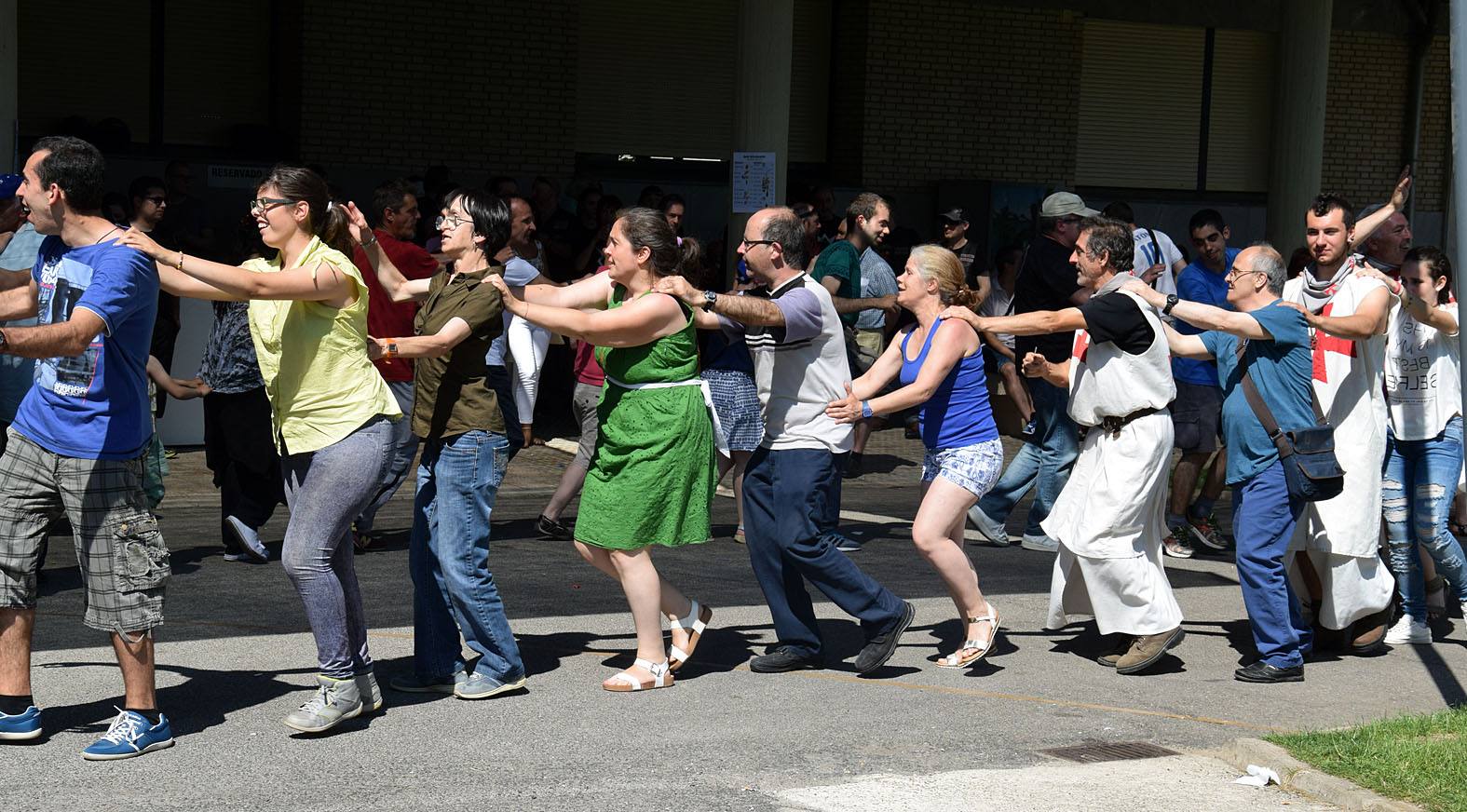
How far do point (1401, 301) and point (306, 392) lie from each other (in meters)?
4.78

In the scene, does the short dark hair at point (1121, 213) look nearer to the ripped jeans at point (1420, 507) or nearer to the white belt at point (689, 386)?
the ripped jeans at point (1420, 507)

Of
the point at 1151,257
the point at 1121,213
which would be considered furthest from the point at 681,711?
the point at 1121,213

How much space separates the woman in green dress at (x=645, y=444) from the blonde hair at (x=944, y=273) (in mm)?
1177

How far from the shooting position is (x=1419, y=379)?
7844mm

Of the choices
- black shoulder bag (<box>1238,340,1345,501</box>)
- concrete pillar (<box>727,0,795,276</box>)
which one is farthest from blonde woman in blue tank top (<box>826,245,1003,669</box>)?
concrete pillar (<box>727,0,795,276</box>)

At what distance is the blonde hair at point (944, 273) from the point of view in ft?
23.6

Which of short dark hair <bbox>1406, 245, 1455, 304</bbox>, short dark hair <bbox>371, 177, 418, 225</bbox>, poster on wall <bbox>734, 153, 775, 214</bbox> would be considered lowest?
short dark hair <bbox>1406, 245, 1455, 304</bbox>

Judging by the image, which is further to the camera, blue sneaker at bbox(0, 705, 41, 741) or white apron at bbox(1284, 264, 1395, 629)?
white apron at bbox(1284, 264, 1395, 629)

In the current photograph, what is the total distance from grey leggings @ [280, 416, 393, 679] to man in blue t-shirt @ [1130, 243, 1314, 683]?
11.4ft

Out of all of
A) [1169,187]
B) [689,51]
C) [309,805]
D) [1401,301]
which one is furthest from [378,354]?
[1169,187]

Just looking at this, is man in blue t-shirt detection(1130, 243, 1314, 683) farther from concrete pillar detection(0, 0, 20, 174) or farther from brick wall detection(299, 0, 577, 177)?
brick wall detection(299, 0, 577, 177)

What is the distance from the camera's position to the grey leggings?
18.9 feet

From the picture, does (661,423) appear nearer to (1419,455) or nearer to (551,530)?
(1419,455)

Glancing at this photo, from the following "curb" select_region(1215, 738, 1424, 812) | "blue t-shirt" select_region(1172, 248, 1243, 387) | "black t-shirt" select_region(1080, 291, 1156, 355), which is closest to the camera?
"curb" select_region(1215, 738, 1424, 812)
